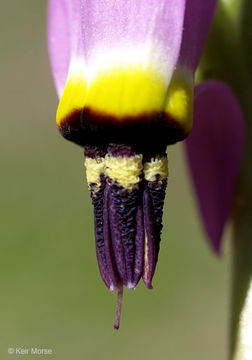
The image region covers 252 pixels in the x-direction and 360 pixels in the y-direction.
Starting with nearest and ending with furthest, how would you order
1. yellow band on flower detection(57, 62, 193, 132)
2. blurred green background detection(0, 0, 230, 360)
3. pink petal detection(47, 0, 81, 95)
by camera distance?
yellow band on flower detection(57, 62, 193, 132), pink petal detection(47, 0, 81, 95), blurred green background detection(0, 0, 230, 360)

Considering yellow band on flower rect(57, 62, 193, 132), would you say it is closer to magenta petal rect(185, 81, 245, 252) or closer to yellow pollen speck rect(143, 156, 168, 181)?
yellow pollen speck rect(143, 156, 168, 181)

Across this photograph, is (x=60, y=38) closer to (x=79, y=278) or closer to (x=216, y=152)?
(x=216, y=152)

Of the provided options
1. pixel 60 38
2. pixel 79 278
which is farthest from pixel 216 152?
Answer: pixel 79 278

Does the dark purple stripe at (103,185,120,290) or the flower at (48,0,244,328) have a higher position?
the flower at (48,0,244,328)

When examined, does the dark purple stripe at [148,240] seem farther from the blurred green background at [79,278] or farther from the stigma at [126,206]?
the blurred green background at [79,278]

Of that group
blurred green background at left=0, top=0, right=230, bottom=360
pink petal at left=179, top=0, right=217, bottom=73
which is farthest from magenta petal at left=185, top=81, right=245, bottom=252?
blurred green background at left=0, top=0, right=230, bottom=360

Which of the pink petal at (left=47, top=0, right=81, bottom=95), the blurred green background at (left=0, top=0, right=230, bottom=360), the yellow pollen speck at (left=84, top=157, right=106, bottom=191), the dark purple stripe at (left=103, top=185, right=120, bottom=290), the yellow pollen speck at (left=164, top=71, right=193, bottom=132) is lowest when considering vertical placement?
the blurred green background at (left=0, top=0, right=230, bottom=360)

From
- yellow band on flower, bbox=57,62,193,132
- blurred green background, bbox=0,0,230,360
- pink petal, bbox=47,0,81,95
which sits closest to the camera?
yellow band on flower, bbox=57,62,193,132
